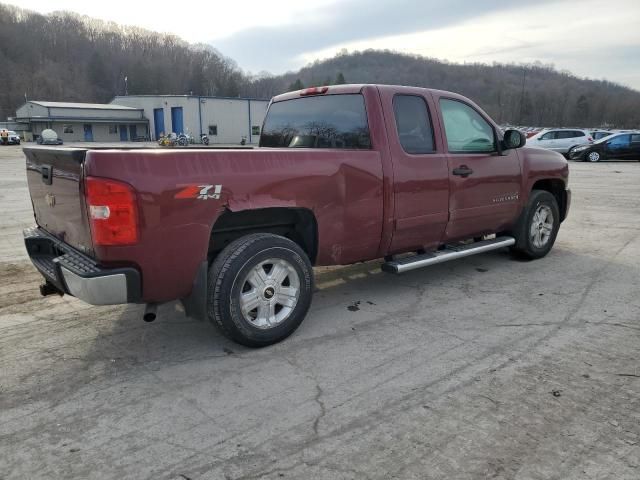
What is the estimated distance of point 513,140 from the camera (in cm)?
538

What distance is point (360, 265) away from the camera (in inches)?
237

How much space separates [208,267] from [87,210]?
916 millimetres

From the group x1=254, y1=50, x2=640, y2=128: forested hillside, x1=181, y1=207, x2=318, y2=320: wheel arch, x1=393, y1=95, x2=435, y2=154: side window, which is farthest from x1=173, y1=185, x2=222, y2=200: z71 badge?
x1=254, y1=50, x2=640, y2=128: forested hillside

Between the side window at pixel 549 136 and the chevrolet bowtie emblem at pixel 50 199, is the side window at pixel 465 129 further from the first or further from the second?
the side window at pixel 549 136

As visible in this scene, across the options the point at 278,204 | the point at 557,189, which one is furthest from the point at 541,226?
the point at 278,204

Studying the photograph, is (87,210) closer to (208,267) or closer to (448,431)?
(208,267)

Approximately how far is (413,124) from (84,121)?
7245 centimetres

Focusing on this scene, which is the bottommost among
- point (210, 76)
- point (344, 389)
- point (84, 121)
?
point (344, 389)

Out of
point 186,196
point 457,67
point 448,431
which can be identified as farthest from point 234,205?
point 457,67

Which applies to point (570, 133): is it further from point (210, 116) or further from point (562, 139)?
point (210, 116)

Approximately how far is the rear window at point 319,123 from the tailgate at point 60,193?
218 centimetres

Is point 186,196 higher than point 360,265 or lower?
higher

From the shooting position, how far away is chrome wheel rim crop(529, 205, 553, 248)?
6.07 metres

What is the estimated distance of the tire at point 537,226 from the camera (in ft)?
19.4
